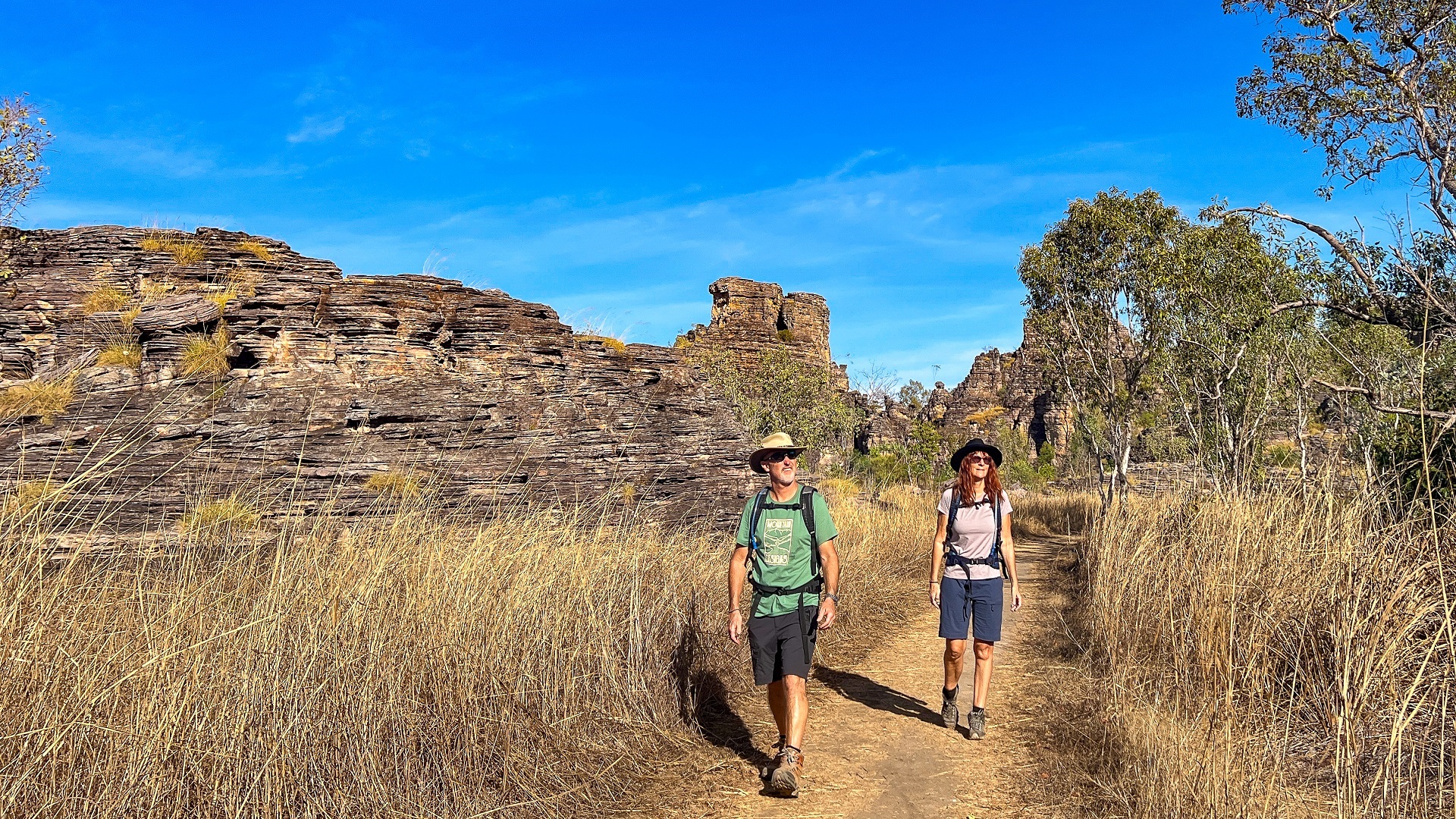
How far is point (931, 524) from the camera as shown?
47.7 feet

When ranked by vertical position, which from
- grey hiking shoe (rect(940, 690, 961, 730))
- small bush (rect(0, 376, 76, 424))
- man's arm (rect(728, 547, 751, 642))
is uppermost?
small bush (rect(0, 376, 76, 424))

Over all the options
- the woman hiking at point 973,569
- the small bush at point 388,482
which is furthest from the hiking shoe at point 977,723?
the small bush at point 388,482

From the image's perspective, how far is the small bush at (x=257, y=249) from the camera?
538 inches

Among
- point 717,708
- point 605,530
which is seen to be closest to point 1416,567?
point 717,708

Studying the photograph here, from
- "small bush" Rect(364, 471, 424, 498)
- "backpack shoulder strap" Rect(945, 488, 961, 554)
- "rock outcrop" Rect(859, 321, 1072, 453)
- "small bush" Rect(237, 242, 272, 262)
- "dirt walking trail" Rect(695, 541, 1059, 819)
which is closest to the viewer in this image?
"dirt walking trail" Rect(695, 541, 1059, 819)

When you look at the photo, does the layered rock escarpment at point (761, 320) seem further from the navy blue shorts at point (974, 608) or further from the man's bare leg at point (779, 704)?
the man's bare leg at point (779, 704)

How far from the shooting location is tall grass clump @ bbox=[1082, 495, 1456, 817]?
365 centimetres

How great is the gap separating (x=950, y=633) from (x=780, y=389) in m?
26.2

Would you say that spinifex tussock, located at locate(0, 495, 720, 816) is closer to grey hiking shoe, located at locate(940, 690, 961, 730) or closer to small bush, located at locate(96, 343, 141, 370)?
grey hiking shoe, located at locate(940, 690, 961, 730)

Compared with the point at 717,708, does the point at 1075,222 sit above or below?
above

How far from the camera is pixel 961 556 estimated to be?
5.70 meters

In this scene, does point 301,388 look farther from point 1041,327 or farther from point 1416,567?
point 1041,327

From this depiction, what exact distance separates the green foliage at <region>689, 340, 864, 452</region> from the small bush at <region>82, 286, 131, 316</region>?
57.5 feet

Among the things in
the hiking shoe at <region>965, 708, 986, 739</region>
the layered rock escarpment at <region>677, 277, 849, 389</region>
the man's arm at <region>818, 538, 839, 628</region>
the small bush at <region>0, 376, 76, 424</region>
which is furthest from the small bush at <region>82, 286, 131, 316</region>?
the layered rock escarpment at <region>677, 277, 849, 389</region>
